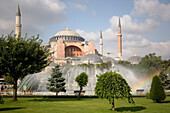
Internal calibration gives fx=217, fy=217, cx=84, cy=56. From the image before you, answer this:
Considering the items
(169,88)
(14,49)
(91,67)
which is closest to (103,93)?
(14,49)

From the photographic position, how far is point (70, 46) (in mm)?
78500

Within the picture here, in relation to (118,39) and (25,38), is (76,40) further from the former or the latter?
(25,38)

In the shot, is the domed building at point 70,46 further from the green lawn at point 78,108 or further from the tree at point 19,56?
the green lawn at point 78,108

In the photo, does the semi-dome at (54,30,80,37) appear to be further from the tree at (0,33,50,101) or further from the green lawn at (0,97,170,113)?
the green lawn at (0,97,170,113)

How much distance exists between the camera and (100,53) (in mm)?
83938

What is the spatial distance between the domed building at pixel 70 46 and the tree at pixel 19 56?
50.8 meters

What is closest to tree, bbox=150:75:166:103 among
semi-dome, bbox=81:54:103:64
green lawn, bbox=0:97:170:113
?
green lawn, bbox=0:97:170:113

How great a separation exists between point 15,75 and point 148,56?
58674 millimetres

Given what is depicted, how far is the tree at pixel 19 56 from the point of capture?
18000 mm

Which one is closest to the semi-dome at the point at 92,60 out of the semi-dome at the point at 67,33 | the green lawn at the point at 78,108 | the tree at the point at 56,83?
the semi-dome at the point at 67,33

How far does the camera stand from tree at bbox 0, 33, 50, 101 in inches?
709

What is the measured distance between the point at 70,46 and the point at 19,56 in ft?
197

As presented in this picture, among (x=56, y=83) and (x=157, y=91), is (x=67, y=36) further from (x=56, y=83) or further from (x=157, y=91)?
(x=157, y=91)

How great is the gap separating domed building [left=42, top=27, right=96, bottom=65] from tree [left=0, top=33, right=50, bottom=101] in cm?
5085
